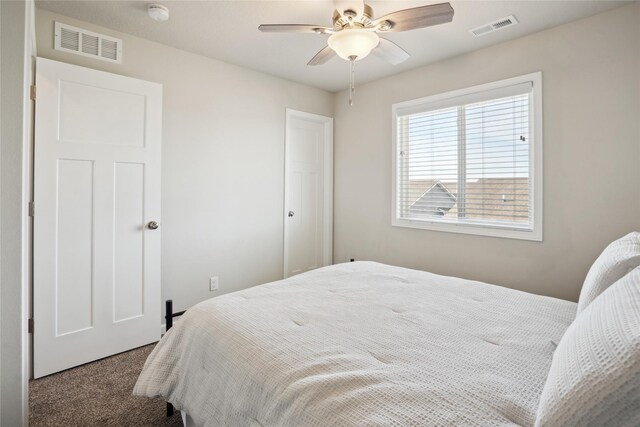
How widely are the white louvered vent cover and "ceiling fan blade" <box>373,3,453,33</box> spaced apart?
6.68 feet

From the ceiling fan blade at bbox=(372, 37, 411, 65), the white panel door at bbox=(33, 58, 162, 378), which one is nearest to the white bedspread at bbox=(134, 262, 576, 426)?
the white panel door at bbox=(33, 58, 162, 378)

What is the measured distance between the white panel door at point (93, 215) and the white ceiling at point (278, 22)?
0.42 meters

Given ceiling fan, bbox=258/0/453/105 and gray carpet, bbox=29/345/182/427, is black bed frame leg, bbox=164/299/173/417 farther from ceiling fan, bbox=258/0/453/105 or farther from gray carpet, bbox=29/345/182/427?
ceiling fan, bbox=258/0/453/105

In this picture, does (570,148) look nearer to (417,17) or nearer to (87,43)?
(417,17)

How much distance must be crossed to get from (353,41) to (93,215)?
215 centimetres

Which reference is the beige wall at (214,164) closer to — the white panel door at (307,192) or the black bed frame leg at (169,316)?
the white panel door at (307,192)

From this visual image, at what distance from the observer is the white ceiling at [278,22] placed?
88.8 inches

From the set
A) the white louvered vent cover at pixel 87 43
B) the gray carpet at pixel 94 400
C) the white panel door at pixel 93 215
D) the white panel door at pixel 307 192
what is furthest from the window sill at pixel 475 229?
the white louvered vent cover at pixel 87 43

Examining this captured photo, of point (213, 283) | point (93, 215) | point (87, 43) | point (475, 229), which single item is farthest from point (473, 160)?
point (87, 43)

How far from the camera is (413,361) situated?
1106 millimetres

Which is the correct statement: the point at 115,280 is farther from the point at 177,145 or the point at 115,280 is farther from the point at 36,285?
the point at 177,145

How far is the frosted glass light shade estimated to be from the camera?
192 cm

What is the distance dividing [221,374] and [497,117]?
115 inches

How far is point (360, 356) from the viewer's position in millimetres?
1145
